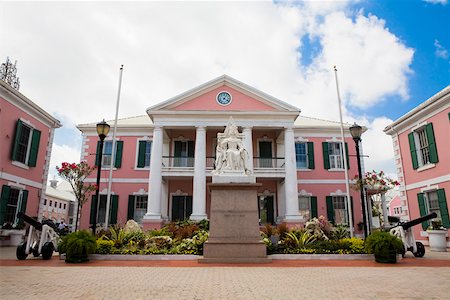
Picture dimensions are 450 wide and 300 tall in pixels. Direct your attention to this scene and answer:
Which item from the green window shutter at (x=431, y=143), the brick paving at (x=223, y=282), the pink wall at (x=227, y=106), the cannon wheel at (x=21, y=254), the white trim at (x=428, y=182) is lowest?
the brick paving at (x=223, y=282)

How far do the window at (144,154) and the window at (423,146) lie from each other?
612 inches

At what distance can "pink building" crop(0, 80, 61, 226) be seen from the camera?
14.1 meters

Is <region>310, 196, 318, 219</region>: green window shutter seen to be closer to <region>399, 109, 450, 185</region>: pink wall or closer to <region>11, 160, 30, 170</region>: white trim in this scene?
<region>399, 109, 450, 185</region>: pink wall

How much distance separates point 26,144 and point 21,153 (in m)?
0.54

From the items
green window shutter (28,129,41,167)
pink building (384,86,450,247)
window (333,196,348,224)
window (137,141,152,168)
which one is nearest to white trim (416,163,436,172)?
pink building (384,86,450,247)

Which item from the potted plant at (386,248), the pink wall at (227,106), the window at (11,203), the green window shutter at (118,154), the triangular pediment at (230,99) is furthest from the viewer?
the green window shutter at (118,154)

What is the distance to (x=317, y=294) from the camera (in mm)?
4598

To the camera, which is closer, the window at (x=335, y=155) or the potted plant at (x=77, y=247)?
the potted plant at (x=77, y=247)

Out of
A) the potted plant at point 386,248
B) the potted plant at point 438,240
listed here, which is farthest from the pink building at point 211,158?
the potted plant at point 386,248

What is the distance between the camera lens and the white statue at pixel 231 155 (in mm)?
9050

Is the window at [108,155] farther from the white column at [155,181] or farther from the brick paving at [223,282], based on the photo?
the brick paving at [223,282]

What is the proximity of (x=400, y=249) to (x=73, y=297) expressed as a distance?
7.95 meters

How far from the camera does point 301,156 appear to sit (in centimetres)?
2134

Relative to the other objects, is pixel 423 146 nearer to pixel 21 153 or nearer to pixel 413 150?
pixel 413 150
